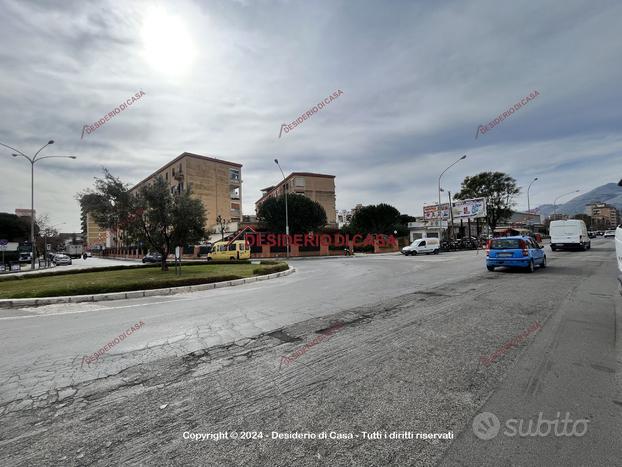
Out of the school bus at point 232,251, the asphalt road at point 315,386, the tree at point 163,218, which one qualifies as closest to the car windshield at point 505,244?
the asphalt road at point 315,386

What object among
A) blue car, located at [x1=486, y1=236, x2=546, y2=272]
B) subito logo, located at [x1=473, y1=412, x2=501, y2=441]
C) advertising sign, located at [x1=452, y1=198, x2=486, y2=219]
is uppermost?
advertising sign, located at [x1=452, y1=198, x2=486, y2=219]

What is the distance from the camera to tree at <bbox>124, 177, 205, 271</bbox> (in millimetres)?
16688

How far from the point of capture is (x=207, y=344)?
15.3 ft

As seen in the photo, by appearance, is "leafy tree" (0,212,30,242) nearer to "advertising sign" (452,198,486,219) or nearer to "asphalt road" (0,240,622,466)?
"asphalt road" (0,240,622,466)

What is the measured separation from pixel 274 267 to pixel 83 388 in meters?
13.7

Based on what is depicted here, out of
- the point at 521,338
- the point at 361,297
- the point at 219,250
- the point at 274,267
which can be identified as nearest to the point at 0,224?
the point at 219,250

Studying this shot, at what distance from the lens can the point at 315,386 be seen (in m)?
3.20

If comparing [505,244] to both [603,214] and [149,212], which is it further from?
[603,214]

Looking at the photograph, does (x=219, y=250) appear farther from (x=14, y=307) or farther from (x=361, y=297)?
(x=361, y=297)

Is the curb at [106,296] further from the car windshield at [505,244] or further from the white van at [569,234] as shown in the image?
the white van at [569,234]

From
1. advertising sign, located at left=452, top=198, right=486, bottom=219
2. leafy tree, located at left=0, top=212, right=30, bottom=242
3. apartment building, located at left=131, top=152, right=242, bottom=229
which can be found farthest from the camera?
leafy tree, located at left=0, top=212, right=30, bottom=242

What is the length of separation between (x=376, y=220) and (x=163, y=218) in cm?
3963

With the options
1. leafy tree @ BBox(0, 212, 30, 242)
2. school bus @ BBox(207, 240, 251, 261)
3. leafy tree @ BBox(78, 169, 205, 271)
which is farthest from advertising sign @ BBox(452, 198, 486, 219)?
leafy tree @ BBox(0, 212, 30, 242)

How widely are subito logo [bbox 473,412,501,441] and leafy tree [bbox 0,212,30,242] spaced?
81.7 metres
